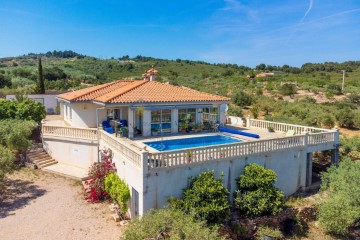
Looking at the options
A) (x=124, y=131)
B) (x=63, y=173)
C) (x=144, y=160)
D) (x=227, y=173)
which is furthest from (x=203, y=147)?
(x=63, y=173)

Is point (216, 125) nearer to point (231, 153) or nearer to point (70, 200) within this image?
point (231, 153)

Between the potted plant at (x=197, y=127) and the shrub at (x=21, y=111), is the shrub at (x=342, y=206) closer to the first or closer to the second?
the potted plant at (x=197, y=127)

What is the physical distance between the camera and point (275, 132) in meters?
22.2

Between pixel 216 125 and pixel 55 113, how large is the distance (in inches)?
883

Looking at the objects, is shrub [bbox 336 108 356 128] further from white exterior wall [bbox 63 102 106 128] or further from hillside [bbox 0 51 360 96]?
white exterior wall [bbox 63 102 106 128]

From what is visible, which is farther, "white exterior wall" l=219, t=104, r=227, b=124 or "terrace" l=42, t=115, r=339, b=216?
"white exterior wall" l=219, t=104, r=227, b=124

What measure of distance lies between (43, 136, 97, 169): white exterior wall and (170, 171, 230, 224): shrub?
28.5 ft

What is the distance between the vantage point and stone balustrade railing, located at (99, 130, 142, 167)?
1262 cm

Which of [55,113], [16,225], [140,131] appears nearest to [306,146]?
[140,131]

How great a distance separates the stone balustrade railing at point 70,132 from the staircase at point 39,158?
1.44 m

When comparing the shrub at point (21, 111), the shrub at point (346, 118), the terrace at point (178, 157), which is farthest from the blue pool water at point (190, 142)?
the shrub at point (346, 118)

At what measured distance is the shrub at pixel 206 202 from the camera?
11969 mm

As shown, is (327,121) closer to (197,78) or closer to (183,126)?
(183,126)

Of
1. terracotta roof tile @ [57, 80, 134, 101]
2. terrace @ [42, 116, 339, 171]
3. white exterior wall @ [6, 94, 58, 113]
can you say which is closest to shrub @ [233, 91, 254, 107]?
terrace @ [42, 116, 339, 171]
